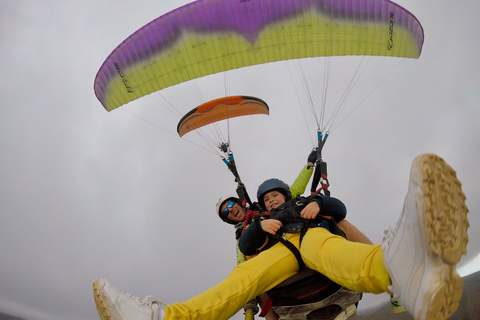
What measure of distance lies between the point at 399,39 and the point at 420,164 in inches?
225

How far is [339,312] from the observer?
3258 millimetres

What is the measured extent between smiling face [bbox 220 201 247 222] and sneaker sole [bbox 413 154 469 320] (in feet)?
10.8

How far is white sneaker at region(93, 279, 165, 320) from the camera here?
84.4 inches

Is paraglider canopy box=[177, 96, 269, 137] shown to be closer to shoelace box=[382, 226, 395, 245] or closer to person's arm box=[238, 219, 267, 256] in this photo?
person's arm box=[238, 219, 267, 256]

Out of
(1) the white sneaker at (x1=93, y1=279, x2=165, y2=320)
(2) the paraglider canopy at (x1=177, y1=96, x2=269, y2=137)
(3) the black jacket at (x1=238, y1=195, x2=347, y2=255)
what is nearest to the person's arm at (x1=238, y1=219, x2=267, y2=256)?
(3) the black jacket at (x1=238, y1=195, x2=347, y2=255)

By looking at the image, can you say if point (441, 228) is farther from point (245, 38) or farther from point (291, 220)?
point (245, 38)

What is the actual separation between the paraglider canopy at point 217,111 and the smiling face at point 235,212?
3023mm

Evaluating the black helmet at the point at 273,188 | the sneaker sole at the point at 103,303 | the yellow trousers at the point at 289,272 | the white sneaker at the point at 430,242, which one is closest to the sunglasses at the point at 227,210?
the black helmet at the point at 273,188

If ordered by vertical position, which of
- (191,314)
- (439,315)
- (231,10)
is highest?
(231,10)

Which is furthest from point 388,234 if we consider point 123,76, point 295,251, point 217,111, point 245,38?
point 217,111

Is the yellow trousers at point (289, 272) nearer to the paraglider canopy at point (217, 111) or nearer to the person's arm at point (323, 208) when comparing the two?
the person's arm at point (323, 208)

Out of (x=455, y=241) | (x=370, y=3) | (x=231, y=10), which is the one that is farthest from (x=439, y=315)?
(x=370, y=3)

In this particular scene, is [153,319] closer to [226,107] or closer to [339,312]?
[339,312]

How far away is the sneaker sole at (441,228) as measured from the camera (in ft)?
4.95
